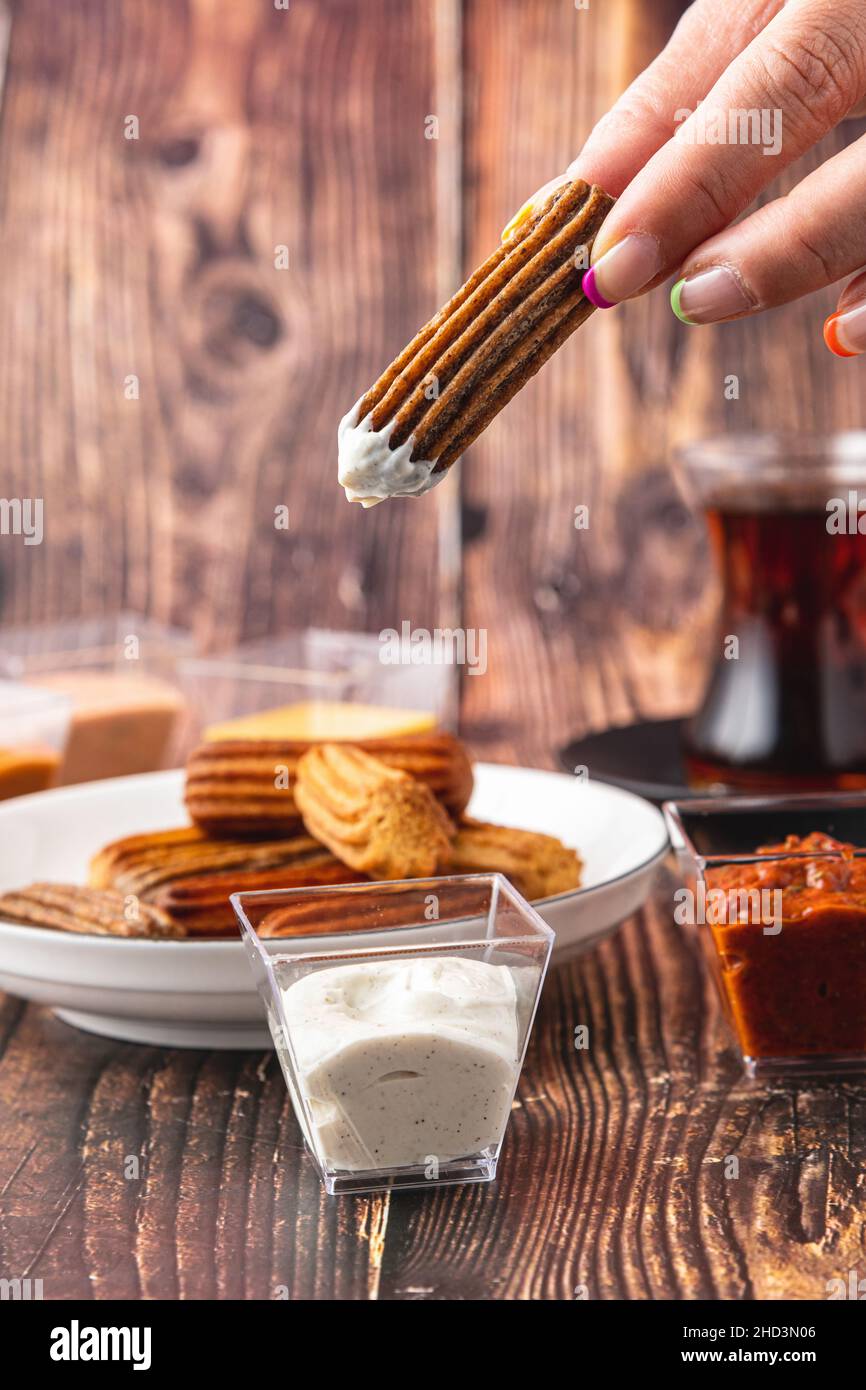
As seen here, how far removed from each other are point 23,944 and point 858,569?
78cm

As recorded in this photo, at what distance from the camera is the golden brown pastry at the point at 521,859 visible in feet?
3.30

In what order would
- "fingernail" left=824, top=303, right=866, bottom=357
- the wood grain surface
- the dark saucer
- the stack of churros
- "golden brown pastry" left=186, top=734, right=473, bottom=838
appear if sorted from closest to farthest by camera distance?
"fingernail" left=824, top=303, right=866, bottom=357 < the stack of churros < "golden brown pastry" left=186, top=734, right=473, bottom=838 < the dark saucer < the wood grain surface

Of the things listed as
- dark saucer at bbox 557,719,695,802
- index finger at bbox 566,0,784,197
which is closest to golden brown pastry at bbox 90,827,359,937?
dark saucer at bbox 557,719,695,802

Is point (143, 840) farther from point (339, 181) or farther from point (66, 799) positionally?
point (339, 181)

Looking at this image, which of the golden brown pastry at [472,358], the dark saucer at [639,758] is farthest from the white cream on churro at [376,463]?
the dark saucer at [639,758]

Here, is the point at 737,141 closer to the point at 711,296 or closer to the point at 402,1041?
the point at 711,296

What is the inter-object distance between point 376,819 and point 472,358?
0.32 meters

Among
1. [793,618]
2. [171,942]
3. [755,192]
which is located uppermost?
[755,192]

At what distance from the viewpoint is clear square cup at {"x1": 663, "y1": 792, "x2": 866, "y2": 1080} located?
90 cm

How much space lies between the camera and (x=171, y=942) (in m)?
0.87

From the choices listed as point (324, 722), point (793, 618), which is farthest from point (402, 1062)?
point (324, 722)

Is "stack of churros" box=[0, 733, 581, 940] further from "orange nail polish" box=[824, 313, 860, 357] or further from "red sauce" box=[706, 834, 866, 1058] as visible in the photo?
"orange nail polish" box=[824, 313, 860, 357]

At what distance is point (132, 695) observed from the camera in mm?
1655

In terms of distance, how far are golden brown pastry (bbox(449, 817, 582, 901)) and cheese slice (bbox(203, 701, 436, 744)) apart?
0.52 m
